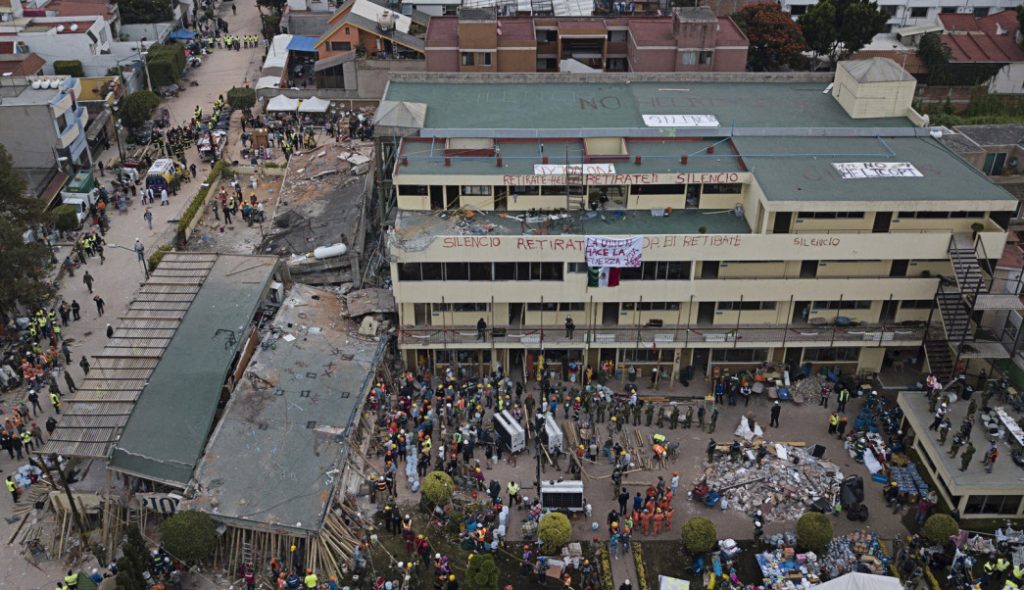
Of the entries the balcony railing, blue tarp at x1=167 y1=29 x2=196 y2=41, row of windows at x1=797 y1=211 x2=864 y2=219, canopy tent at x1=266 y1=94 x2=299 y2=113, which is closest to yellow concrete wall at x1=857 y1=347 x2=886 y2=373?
the balcony railing

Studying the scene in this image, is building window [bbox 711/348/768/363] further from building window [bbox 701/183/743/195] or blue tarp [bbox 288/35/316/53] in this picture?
blue tarp [bbox 288/35/316/53]

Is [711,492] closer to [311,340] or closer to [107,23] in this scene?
[311,340]

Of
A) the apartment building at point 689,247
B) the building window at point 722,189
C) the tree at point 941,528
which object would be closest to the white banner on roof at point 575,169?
the apartment building at point 689,247

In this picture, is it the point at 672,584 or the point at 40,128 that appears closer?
the point at 672,584

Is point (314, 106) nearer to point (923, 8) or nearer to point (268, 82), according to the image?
point (268, 82)

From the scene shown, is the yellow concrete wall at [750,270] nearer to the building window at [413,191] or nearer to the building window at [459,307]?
the building window at [459,307]

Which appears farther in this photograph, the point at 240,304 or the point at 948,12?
the point at 948,12

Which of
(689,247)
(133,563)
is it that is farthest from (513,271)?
(133,563)

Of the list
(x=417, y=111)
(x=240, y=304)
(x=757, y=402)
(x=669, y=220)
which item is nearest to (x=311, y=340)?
A: (x=240, y=304)
